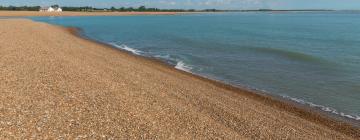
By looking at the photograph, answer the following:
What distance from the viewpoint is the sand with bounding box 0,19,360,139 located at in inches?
392

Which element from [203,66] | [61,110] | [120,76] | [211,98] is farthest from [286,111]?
[203,66]

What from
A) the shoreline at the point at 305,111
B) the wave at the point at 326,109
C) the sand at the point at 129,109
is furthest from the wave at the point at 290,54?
the sand at the point at 129,109

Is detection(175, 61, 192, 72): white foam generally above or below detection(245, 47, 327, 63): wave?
below

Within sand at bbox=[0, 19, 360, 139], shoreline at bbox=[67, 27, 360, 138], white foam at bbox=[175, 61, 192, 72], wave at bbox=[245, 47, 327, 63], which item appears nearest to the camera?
sand at bbox=[0, 19, 360, 139]

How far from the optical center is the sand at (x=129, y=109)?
9.95 metres

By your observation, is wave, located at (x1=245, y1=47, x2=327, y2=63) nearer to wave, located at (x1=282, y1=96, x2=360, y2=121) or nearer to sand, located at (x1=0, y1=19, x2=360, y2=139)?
wave, located at (x1=282, y1=96, x2=360, y2=121)

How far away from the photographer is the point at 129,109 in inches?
470

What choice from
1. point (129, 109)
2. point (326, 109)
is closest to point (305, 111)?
point (326, 109)

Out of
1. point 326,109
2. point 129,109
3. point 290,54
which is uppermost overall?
point 129,109

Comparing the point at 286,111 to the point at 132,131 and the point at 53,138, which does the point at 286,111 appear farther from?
the point at 53,138

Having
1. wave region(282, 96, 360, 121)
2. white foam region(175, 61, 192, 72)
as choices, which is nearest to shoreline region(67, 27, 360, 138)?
wave region(282, 96, 360, 121)

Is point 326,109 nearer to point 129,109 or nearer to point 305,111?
point 305,111

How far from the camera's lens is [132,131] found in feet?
33.1

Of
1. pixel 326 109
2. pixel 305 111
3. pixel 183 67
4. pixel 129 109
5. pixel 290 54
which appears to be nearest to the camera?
pixel 129 109
